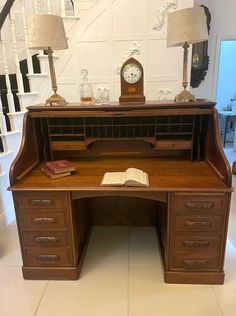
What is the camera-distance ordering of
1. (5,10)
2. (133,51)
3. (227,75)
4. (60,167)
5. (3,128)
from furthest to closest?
(227,75)
(133,51)
(3,128)
(5,10)
(60,167)

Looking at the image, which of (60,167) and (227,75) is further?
(227,75)

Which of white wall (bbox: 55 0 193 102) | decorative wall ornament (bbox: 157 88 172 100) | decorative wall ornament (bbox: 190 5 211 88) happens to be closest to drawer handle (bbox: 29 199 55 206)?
white wall (bbox: 55 0 193 102)

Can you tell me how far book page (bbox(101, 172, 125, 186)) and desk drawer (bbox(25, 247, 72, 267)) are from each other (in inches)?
23.0

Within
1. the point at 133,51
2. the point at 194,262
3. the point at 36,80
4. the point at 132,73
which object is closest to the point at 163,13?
the point at 133,51

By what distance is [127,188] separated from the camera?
149cm

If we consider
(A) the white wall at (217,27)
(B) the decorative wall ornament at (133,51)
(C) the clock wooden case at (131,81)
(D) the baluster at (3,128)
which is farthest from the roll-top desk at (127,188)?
(A) the white wall at (217,27)

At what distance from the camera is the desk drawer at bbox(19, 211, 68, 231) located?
5.27 feet

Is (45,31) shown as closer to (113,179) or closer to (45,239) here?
(113,179)

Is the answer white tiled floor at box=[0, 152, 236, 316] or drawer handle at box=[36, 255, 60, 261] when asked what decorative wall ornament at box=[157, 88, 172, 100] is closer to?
white tiled floor at box=[0, 152, 236, 316]

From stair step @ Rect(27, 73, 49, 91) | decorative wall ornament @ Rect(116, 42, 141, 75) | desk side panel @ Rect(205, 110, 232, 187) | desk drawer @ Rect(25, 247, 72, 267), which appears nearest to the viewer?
desk side panel @ Rect(205, 110, 232, 187)

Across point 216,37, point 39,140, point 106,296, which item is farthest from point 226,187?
point 216,37

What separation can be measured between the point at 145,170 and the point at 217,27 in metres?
3.66

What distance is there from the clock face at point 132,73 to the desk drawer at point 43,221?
1.06 m

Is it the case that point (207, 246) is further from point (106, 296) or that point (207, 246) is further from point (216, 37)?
point (216, 37)
